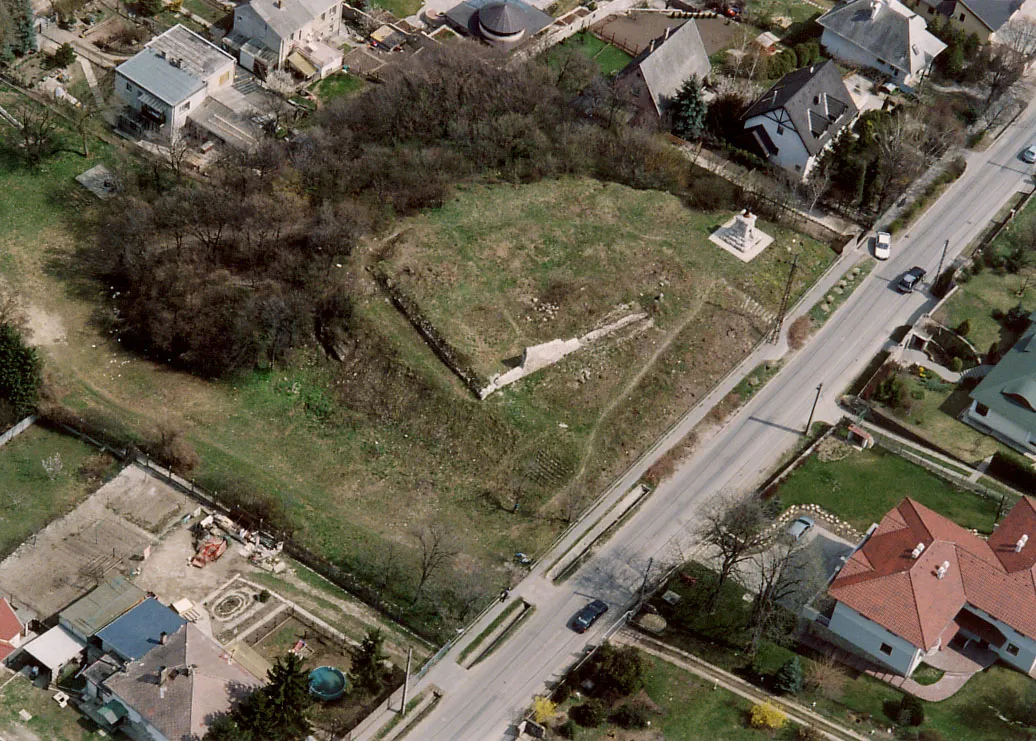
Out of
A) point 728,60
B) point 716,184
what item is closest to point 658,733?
point 716,184

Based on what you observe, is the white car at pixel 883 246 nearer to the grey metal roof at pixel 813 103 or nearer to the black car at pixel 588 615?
Answer: the grey metal roof at pixel 813 103

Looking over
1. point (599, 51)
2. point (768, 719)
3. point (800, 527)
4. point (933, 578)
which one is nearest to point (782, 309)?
point (800, 527)

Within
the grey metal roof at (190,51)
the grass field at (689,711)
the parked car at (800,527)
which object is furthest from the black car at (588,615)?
the grey metal roof at (190,51)

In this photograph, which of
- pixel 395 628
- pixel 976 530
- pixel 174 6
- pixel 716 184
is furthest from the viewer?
pixel 174 6

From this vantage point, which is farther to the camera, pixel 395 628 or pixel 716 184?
pixel 716 184

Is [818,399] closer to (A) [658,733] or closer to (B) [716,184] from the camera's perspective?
(B) [716,184]

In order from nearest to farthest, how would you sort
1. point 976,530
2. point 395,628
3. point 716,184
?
point 395,628, point 976,530, point 716,184

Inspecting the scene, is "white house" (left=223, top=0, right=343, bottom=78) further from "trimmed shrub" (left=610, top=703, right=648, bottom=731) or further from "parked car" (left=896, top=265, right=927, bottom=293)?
"trimmed shrub" (left=610, top=703, right=648, bottom=731)
